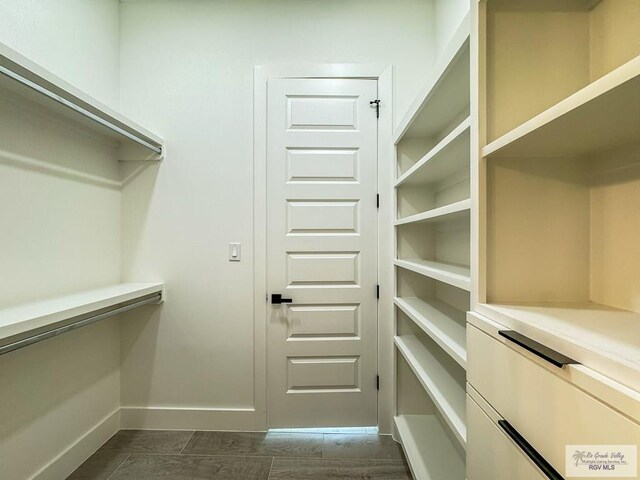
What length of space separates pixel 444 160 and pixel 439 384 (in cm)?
107

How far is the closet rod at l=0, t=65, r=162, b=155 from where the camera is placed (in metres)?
1.07

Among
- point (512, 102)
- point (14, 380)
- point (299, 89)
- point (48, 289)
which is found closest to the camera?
point (512, 102)

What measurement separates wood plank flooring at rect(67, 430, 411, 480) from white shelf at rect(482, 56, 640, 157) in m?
1.76

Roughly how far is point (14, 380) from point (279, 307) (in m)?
1.34

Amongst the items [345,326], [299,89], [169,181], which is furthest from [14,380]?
[299,89]

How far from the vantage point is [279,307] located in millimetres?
2031

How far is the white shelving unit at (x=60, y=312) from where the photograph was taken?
42.1 inches

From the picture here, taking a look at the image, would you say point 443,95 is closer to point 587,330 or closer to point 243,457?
point 587,330

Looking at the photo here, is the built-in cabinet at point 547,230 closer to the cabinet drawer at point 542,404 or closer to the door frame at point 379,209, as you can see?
the cabinet drawer at point 542,404

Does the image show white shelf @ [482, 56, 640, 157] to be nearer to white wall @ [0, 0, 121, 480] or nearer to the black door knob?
the black door knob

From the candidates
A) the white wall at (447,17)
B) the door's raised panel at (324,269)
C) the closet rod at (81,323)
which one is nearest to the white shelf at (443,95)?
the white wall at (447,17)

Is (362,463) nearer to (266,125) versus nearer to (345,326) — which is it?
(345,326)

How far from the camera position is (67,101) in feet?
4.26

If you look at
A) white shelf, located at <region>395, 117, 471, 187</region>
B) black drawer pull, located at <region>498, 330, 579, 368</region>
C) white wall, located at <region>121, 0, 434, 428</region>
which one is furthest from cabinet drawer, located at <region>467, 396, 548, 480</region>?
white wall, located at <region>121, 0, 434, 428</region>
